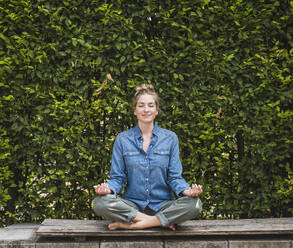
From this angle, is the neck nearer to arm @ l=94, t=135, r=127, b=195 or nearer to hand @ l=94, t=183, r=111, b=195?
arm @ l=94, t=135, r=127, b=195

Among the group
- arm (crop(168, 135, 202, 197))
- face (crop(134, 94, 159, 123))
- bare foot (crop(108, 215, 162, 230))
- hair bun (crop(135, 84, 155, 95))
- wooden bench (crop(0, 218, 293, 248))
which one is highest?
hair bun (crop(135, 84, 155, 95))

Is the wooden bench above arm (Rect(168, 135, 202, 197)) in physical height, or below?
below

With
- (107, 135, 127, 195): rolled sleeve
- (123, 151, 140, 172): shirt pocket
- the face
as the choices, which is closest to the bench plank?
(107, 135, 127, 195): rolled sleeve

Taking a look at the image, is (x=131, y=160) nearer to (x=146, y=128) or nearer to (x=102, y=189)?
(x=146, y=128)

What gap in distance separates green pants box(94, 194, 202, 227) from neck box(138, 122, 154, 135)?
769 mm

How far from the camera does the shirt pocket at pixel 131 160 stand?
11.3 ft

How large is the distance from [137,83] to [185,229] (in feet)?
5.51

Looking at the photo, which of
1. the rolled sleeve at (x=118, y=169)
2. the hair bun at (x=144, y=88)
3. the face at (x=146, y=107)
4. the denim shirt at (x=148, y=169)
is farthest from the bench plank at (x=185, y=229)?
the hair bun at (x=144, y=88)

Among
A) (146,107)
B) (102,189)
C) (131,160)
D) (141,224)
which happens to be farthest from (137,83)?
(141,224)

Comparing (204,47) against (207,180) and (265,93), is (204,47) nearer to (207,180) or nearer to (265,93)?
(265,93)

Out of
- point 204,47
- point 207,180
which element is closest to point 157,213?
point 207,180

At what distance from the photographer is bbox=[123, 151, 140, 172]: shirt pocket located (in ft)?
11.3

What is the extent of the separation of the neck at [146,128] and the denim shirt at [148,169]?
0.06 metres

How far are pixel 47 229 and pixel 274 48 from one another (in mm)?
3126
